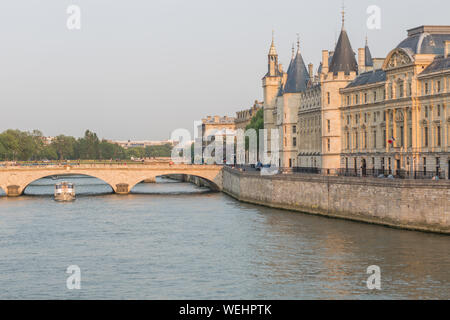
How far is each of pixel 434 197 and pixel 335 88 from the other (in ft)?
90.4

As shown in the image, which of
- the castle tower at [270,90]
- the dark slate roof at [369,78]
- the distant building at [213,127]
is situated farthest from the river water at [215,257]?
the distant building at [213,127]

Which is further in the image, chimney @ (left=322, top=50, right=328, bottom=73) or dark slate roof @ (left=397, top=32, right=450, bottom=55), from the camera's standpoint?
chimney @ (left=322, top=50, right=328, bottom=73)

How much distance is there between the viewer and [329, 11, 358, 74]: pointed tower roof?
72.5 m

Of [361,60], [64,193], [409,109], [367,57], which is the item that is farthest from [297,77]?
[409,109]

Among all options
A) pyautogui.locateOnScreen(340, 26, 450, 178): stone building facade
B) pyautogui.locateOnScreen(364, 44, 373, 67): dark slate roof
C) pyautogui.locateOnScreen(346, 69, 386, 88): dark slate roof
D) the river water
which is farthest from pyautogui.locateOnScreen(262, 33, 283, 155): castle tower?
the river water

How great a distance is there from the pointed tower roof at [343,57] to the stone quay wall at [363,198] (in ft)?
38.0

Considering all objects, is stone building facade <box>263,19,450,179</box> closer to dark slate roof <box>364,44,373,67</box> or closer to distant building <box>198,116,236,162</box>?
dark slate roof <box>364,44,373,67</box>

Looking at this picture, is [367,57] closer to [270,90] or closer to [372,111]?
[372,111]

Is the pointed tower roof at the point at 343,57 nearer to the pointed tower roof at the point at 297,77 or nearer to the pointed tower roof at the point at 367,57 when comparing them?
the pointed tower roof at the point at 367,57

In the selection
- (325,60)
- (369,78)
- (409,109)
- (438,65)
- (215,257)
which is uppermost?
(325,60)

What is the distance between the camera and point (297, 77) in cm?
8612

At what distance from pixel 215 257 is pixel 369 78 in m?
31.8

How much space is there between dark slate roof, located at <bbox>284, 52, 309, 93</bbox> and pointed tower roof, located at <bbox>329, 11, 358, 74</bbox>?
12097 mm
